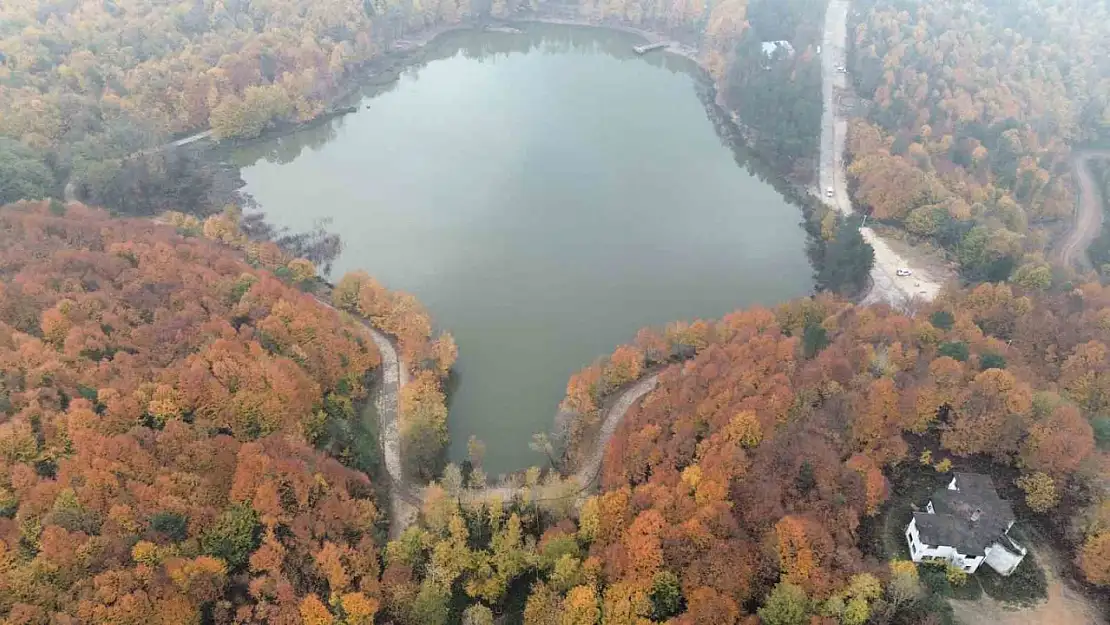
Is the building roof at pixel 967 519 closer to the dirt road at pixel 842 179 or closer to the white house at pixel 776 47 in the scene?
the dirt road at pixel 842 179

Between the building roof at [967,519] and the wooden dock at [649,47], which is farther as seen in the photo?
the wooden dock at [649,47]

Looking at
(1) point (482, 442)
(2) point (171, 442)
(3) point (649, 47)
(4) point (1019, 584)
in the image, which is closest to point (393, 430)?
(1) point (482, 442)

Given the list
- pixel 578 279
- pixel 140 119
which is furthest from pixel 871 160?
pixel 140 119

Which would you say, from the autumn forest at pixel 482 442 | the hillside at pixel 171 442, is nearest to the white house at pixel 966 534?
the autumn forest at pixel 482 442

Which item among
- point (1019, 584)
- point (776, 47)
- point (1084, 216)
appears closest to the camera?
point (1019, 584)

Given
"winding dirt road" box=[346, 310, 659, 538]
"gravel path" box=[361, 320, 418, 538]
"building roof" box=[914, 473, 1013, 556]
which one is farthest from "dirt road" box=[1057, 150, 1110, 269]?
"gravel path" box=[361, 320, 418, 538]

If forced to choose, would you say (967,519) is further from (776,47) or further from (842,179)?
(776,47)

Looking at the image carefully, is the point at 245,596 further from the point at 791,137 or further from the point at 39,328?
the point at 791,137
